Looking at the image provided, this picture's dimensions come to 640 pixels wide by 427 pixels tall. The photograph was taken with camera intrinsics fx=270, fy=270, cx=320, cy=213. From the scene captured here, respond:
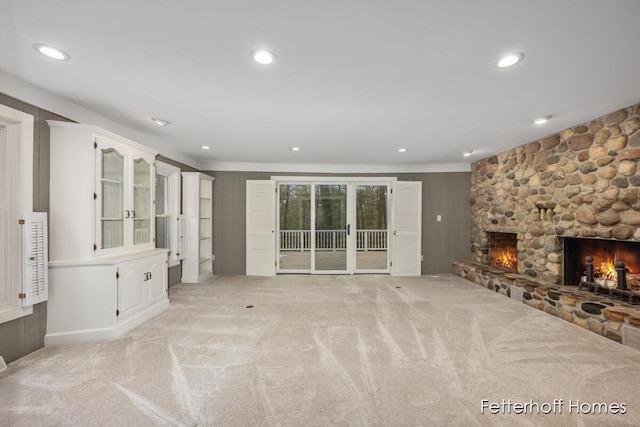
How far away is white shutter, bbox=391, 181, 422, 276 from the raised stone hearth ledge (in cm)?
137

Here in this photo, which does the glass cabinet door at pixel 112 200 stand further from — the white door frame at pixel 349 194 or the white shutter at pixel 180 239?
the white door frame at pixel 349 194

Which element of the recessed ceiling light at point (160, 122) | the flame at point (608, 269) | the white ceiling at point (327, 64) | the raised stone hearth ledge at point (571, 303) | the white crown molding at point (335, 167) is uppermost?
the recessed ceiling light at point (160, 122)

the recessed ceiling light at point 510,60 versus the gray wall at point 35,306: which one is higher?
the recessed ceiling light at point 510,60

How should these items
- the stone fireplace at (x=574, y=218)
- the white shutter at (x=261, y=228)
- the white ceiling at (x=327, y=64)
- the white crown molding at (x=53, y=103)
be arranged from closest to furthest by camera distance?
the white ceiling at (x=327, y=64) → the white crown molding at (x=53, y=103) → the stone fireplace at (x=574, y=218) → the white shutter at (x=261, y=228)

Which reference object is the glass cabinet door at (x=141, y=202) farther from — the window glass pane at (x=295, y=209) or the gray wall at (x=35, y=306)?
the window glass pane at (x=295, y=209)

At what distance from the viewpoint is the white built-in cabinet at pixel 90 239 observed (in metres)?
2.57

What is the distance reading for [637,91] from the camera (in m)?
2.43

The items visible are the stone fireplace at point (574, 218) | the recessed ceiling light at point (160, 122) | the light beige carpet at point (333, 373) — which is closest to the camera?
the light beige carpet at point (333, 373)

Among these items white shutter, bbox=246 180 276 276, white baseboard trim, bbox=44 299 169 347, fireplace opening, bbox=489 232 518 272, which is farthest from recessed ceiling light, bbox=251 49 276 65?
fireplace opening, bbox=489 232 518 272

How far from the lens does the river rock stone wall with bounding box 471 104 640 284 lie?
9.34 ft

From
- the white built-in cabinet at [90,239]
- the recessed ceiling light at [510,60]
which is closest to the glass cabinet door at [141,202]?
the white built-in cabinet at [90,239]

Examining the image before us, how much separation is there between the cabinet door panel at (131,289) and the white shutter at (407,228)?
449 centimetres

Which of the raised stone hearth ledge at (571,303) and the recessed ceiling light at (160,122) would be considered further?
the recessed ceiling light at (160,122)

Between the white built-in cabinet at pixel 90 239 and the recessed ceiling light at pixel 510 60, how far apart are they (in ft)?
11.9
